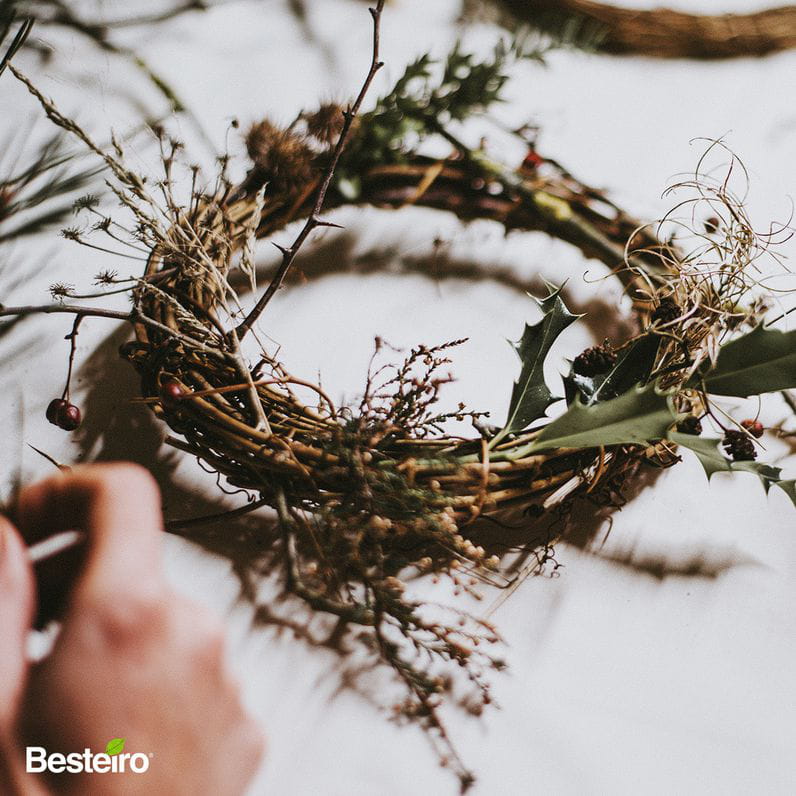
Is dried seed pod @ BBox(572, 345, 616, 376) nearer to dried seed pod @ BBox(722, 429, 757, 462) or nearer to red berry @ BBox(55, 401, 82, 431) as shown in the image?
dried seed pod @ BBox(722, 429, 757, 462)

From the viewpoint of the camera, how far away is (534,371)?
A: 2.71 feet

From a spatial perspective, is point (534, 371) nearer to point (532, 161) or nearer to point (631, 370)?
point (631, 370)

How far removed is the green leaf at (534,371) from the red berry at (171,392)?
36 cm

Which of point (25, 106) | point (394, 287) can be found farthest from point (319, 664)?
point (25, 106)

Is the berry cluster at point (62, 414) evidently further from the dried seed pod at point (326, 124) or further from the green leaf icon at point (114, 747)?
the dried seed pod at point (326, 124)

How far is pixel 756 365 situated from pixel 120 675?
2.33 feet

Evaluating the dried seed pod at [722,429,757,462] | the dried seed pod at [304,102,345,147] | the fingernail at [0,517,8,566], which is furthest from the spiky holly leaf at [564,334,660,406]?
the fingernail at [0,517,8,566]

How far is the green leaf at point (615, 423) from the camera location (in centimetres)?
73

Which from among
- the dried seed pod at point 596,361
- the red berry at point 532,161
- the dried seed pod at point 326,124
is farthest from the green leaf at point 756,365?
the dried seed pod at point 326,124

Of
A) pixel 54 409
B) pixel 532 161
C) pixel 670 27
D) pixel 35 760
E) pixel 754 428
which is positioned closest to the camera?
pixel 35 760

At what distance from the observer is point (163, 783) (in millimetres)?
615

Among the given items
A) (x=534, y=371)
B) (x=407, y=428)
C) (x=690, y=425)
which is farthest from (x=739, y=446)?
(x=407, y=428)

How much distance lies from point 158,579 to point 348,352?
1.43 feet

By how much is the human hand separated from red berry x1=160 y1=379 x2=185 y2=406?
0.37 feet
